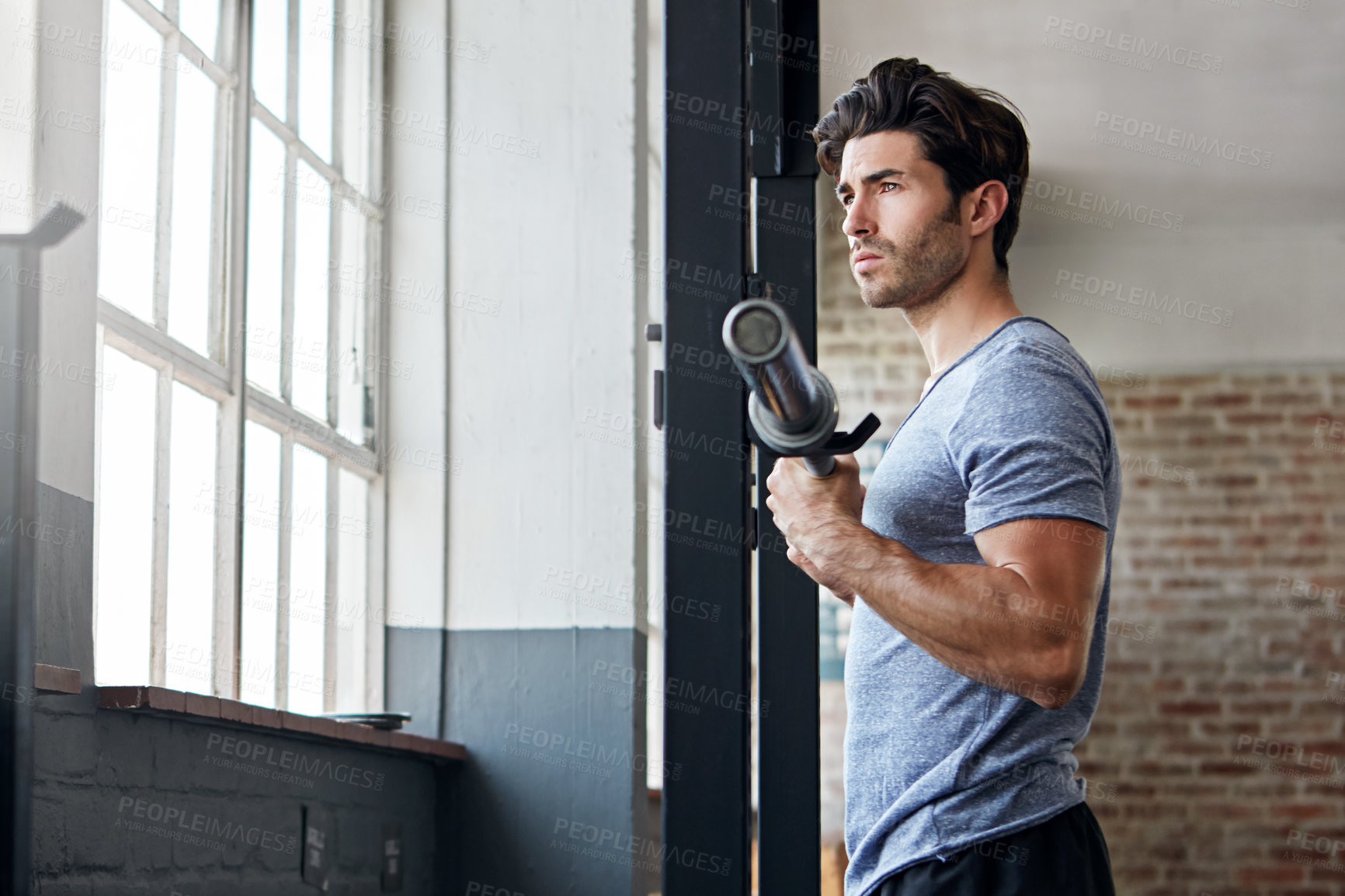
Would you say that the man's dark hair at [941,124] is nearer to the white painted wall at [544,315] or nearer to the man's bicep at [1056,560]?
the man's bicep at [1056,560]

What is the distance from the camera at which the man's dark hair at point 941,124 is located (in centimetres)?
133

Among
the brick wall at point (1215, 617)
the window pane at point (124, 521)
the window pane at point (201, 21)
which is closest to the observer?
the window pane at point (124, 521)

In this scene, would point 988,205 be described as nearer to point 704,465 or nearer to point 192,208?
point 704,465

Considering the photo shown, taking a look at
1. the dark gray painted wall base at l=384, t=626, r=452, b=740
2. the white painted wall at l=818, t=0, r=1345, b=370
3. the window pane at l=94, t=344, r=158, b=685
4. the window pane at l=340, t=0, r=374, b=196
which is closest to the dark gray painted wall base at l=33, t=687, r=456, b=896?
the window pane at l=94, t=344, r=158, b=685

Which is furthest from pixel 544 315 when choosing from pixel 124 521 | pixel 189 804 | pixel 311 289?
pixel 189 804

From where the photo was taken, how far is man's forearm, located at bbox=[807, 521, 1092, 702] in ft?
3.41

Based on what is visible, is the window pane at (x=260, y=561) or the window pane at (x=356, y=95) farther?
the window pane at (x=356, y=95)

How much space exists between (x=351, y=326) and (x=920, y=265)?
268cm

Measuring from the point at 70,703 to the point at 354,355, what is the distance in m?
1.87

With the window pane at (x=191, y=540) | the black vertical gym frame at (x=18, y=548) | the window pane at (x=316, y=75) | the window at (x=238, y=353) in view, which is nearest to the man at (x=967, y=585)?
the black vertical gym frame at (x=18, y=548)

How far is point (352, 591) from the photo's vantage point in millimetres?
3689

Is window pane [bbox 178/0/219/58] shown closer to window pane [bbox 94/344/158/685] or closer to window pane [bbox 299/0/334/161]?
window pane [bbox 299/0/334/161]

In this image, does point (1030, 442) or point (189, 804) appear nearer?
point (1030, 442)

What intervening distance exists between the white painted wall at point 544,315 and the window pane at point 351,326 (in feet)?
0.89
